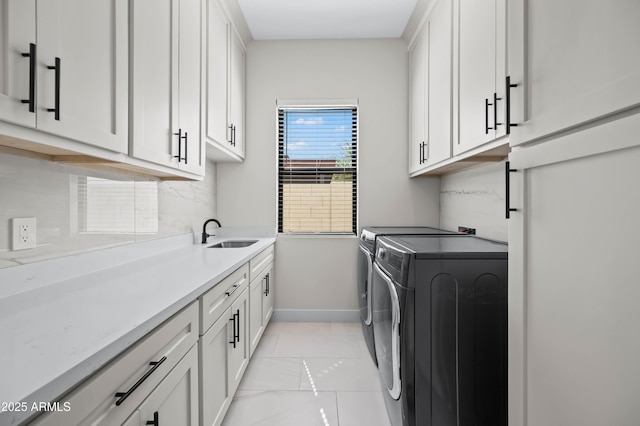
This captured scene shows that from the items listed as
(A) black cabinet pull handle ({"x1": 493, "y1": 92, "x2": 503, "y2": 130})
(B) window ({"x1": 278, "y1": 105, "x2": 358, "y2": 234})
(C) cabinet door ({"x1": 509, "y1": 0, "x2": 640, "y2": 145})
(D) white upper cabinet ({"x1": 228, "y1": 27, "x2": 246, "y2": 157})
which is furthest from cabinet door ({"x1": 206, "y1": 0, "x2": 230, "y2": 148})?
(C) cabinet door ({"x1": 509, "y1": 0, "x2": 640, "y2": 145})

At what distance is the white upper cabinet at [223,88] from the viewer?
236cm

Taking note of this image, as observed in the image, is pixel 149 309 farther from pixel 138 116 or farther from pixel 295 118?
pixel 295 118

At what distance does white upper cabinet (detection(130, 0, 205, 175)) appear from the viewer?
1.44 meters

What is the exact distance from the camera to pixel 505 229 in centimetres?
210

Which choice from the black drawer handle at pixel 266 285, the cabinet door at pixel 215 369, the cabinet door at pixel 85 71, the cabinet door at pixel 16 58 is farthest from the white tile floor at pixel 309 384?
the cabinet door at pixel 16 58

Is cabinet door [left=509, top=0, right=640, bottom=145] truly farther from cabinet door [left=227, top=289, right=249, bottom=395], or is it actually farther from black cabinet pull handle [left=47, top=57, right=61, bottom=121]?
cabinet door [left=227, top=289, right=249, bottom=395]

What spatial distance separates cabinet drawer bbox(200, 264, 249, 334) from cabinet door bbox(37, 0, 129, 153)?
0.68 m

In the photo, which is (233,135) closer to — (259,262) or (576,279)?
(259,262)

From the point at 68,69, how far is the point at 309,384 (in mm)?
2072

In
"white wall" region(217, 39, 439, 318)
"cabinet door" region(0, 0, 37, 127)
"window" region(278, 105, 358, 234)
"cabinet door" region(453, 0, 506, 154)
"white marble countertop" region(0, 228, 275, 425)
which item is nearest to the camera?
"white marble countertop" region(0, 228, 275, 425)

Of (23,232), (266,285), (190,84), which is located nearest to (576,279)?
(23,232)

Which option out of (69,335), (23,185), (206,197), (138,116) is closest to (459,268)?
(69,335)

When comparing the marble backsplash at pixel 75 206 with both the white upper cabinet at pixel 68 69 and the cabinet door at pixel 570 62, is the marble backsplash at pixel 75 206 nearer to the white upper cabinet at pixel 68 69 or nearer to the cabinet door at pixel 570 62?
the white upper cabinet at pixel 68 69

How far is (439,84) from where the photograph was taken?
2445 millimetres
